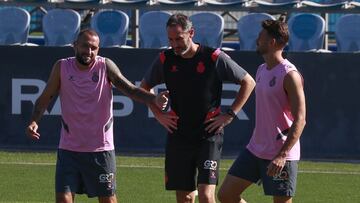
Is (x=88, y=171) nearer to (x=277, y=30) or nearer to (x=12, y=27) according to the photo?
(x=277, y=30)

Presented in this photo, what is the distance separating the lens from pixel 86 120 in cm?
948

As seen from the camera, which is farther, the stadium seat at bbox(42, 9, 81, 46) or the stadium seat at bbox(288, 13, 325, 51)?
the stadium seat at bbox(42, 9, 81, 46)

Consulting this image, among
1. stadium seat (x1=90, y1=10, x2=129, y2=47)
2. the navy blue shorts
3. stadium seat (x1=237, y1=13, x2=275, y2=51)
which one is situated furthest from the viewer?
stadium seat (x1=90, y1=10, x2=129, y2=47)

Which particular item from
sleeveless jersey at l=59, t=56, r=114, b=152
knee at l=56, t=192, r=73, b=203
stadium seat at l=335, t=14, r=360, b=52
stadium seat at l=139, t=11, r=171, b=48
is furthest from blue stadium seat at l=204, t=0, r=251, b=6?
knee at l=56, t=192, r=73, b=203

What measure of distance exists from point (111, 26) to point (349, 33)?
4136 millimetres

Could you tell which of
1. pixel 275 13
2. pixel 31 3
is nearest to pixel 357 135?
pixel 275 13

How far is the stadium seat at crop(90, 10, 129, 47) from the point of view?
19.7m

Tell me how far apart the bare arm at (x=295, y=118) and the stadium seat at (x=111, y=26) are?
10.8 m

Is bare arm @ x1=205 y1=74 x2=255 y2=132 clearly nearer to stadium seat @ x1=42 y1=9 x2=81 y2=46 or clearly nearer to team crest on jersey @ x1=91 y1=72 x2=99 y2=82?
team crest on jersey @ x1=91 y1=72 x2=99 y2=82

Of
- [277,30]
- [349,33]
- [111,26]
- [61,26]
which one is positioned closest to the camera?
[277,30]

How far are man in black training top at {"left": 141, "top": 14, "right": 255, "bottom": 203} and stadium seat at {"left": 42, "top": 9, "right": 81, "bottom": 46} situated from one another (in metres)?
10.2

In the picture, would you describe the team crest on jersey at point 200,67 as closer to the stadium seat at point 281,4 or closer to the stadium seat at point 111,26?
the stadium seat at point 111,26

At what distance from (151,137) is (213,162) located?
7573mm

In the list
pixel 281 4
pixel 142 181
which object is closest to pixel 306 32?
pixel 281 4
